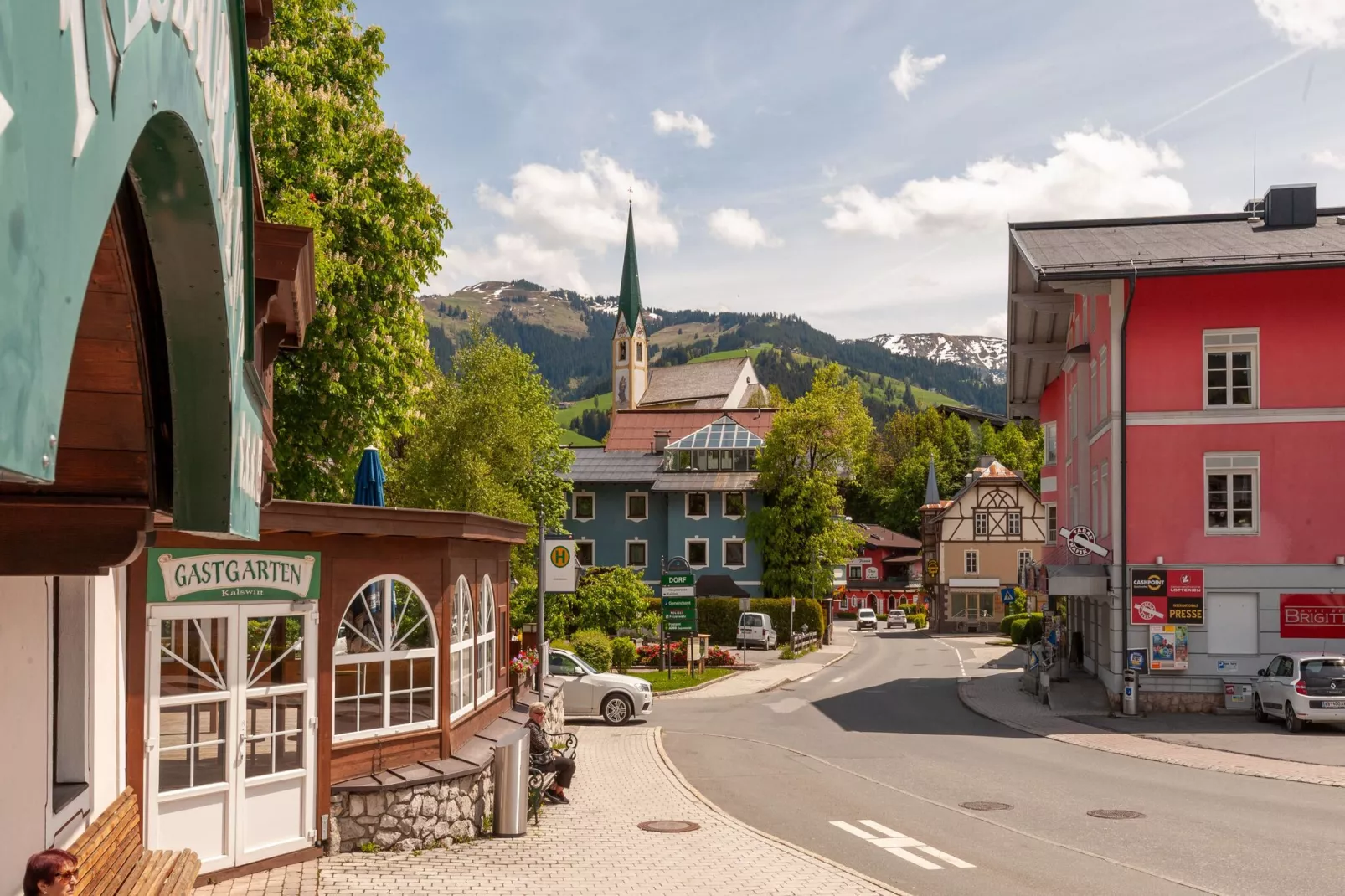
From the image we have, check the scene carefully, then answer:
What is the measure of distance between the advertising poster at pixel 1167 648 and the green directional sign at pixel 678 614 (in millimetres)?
13976

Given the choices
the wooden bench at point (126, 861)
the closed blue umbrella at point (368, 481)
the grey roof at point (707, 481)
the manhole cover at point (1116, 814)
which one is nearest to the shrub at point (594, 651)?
the closed blue umbrella at point (368, 481)

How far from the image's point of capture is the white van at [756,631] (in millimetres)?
54062

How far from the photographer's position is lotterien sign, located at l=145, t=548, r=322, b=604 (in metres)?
10.5

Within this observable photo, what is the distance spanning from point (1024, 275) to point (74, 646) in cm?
3043

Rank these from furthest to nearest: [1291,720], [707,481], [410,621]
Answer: [707,481] → [1291,720] → [410,621]

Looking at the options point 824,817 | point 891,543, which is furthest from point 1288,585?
point 891,543

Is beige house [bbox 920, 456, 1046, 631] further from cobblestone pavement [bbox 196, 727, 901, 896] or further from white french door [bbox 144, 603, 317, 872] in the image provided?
white french door [bbox 144, 603, 317, 872]

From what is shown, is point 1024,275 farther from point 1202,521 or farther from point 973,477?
point 973,477

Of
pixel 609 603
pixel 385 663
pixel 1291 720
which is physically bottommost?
pixel 1291 720

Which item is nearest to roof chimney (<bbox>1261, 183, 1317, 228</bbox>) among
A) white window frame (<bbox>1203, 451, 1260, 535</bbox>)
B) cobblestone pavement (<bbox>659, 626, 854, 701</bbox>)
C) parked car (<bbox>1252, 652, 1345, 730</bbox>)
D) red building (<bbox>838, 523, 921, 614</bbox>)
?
white window frame (<bbox>1203, 451, 1260, 535</bbox>)

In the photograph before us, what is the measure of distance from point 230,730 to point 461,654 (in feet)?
12.9

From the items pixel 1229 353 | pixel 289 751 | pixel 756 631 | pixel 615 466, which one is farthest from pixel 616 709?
pixel 615 466

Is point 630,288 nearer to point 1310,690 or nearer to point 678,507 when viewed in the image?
point 678,507

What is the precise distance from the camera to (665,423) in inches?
2940
